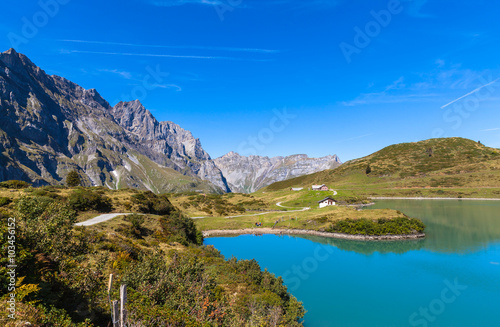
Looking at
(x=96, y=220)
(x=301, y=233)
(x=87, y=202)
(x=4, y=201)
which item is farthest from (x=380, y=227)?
(x=4, y=201)

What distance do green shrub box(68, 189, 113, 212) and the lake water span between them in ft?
90.7

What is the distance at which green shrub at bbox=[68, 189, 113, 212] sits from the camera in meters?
40.4

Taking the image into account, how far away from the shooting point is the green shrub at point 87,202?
40.4m

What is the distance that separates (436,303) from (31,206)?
43939 millimetres

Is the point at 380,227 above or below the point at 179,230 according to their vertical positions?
below

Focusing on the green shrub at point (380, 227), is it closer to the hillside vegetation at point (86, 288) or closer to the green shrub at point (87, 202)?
the hillside vegetation at point (86, 288)

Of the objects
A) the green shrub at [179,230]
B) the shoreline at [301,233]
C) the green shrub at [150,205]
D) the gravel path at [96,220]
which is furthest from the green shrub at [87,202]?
the shoreline at [301,233]

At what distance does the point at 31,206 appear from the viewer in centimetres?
1733

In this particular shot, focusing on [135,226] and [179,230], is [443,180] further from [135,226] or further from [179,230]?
[135,226]

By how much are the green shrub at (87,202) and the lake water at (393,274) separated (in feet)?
90.7

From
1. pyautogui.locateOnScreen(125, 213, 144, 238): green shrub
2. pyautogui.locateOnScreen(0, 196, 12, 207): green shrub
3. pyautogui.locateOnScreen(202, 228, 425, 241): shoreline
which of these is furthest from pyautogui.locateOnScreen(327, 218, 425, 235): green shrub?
pyautogui.locateOnScreen(0, 196, 12, 207): green shrub

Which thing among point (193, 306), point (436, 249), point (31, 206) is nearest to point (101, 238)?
point (31, 206)

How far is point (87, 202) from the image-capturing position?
42.4m

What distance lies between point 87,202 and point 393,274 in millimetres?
54197
